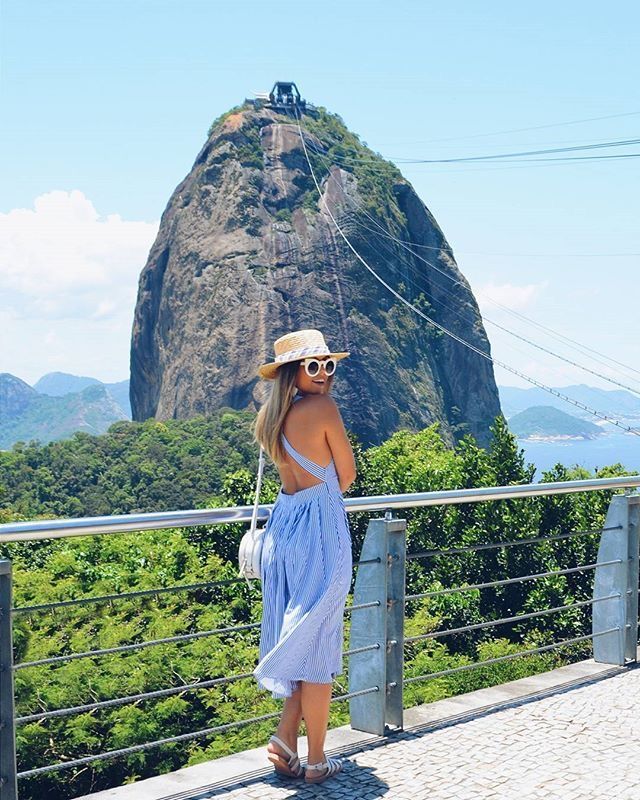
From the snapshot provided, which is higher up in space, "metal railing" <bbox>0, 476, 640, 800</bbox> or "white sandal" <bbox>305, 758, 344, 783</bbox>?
"metal railing" <bbox>0, 476, 640, 800</bbox>

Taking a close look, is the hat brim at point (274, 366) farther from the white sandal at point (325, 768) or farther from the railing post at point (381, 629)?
the white sandal at point (325, 768)

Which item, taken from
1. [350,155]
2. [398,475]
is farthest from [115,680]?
[350,155]

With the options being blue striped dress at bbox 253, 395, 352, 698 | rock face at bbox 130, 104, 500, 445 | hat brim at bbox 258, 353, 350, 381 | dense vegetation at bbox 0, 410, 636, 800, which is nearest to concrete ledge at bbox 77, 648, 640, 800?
blue striped dress at bbox 253, 395, 352, 698

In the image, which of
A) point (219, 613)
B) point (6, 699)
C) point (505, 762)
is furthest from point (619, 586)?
point (219, 613)

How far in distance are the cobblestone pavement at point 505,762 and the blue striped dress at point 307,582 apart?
37cm

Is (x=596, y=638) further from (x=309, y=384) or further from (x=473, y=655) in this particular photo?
(x=473, y=655)

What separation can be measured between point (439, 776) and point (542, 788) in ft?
1.11

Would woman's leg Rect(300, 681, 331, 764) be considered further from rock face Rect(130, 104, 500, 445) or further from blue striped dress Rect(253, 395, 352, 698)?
rock face Rect(130, 104, 500, 445)

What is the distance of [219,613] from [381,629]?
21328 mm

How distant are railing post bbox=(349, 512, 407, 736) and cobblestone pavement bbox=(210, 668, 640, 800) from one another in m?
0.12

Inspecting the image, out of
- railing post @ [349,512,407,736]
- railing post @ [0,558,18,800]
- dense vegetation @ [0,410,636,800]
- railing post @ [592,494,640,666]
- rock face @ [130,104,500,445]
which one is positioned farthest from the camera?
rock face @ [130,104,500,445]

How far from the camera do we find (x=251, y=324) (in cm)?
10569

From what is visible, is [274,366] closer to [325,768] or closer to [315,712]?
[315,712]

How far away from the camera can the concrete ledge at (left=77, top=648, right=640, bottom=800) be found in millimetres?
3445
